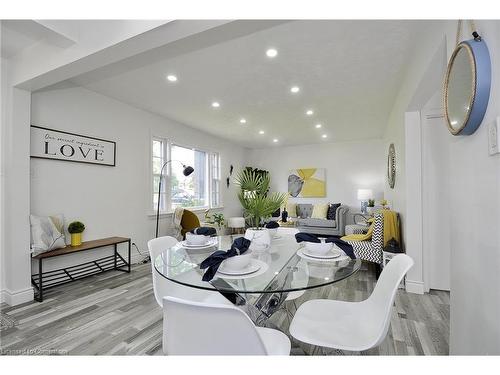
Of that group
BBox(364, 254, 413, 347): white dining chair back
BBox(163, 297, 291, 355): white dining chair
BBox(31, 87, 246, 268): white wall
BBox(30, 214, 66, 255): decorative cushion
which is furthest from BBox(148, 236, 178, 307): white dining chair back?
BBox(31, 87, 246, 268): white wall

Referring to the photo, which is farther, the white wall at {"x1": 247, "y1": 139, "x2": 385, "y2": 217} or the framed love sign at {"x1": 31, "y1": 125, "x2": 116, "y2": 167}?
the white wall at {"x1": 247, "y1": 139, "x2": 385, "y2": 217}

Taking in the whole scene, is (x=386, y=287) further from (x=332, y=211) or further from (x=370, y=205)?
(x=332, y=211)

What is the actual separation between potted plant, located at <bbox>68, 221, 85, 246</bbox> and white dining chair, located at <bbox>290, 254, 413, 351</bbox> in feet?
9.51

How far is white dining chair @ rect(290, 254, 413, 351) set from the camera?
1.21m

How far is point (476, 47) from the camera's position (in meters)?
1.05

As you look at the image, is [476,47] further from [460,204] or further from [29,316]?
[29,316]

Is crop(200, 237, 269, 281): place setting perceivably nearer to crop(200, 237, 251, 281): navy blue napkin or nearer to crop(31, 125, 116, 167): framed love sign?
crop(200, 237, 251, 281): navy blue napkin

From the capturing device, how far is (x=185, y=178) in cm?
522

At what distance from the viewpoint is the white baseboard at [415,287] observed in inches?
109

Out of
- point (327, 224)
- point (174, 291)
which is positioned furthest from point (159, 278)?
point (327, 224)

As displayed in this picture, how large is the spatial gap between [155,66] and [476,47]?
107 inches

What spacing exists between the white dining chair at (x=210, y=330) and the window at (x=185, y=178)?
3771 millimetres

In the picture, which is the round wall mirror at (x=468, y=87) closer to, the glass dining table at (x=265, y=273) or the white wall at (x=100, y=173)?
the glass dining table at (x=265, y=273)
